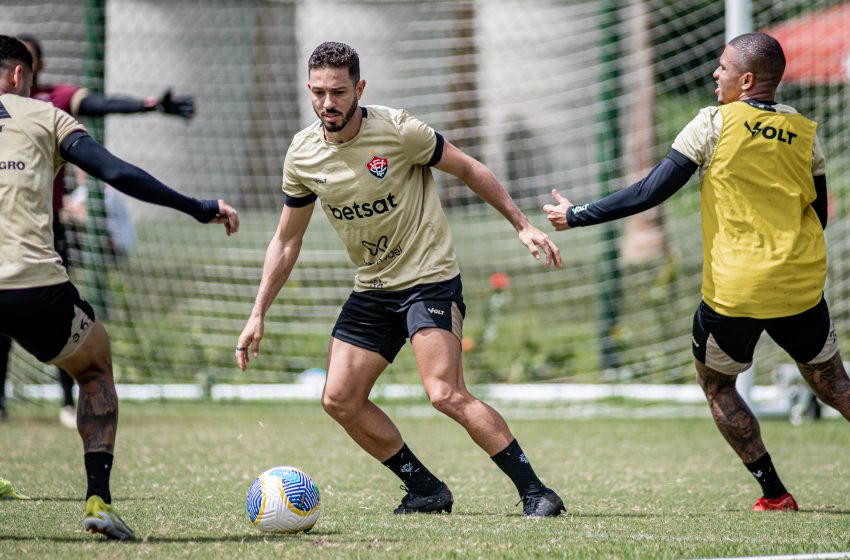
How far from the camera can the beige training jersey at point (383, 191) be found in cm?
559

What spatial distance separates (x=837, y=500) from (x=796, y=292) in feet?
4.69

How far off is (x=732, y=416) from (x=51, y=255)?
11.1 feet

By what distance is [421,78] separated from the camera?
13.1 metres

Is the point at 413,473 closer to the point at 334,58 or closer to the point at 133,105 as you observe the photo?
the point at 334,58

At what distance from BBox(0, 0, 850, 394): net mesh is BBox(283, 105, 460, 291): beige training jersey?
21.8ft

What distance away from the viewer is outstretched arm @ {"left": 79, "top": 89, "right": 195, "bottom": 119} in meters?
8.15

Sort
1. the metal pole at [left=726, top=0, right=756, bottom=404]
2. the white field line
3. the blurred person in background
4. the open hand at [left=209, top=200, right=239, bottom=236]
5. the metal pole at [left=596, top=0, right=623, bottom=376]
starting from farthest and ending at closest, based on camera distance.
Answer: the metal pole at [left=596, top=0, right=623, bottom=376], the metal pole at [left=726, top=0, right=756, bottom=404], the blurred person in background, the open hand at [left=209, top=200, right=239, bottom=236], the white field line

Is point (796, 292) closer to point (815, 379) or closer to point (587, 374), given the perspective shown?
point (815, 379)

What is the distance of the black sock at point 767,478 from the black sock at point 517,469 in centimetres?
118

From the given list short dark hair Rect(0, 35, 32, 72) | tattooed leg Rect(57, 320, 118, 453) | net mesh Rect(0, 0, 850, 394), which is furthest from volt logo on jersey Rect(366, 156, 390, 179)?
net mesh Rect(0, 0, 850, 394)

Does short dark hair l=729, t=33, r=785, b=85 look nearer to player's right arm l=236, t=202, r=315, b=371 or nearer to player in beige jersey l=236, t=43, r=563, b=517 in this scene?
player in beige jersey l=236, t=43, r=563, b=517

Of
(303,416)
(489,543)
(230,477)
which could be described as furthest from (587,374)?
(489,543)

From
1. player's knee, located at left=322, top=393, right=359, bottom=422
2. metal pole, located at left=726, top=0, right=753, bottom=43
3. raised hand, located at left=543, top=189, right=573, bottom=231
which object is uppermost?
metal pole, located at left=726, top=0, right=753, bottom=43

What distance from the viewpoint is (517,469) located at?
216 inches
